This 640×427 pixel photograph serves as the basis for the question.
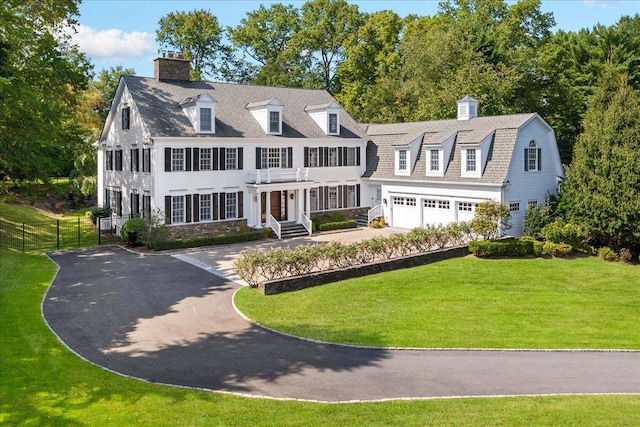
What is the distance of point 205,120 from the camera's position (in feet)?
101

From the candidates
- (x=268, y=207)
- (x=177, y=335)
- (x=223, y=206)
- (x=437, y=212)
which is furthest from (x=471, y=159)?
(x=177, y=335)

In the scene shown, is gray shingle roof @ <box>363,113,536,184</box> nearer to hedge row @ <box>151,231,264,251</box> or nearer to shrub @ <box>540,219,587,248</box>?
shrub @ <box>540,219,587,248</box>

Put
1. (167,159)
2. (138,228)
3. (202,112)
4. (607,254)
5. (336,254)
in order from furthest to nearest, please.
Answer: (202,112)
(167,159)
(138,228)
(607,254)
(336,254)

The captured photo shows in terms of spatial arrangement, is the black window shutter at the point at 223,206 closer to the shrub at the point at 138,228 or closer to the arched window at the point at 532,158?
the shrub at the point at 138,228

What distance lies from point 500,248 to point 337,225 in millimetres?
11294

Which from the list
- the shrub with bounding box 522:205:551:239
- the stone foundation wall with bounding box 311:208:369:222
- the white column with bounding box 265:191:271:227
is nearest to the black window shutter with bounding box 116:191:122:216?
the white column with bounding box 265:191:271:227

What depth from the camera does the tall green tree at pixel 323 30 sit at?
200 feet

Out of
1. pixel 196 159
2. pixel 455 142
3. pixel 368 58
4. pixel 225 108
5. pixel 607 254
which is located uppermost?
pixel 368 58

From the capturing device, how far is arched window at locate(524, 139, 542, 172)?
31000 millimetres

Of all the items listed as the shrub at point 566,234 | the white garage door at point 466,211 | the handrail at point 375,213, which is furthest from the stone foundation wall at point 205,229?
the shrub at point 566,234

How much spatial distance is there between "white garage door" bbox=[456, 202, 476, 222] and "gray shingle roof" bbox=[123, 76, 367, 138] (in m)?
9.81

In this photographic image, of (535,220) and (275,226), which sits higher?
(535,220)

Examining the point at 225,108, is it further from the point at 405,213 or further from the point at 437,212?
the point at 437,212

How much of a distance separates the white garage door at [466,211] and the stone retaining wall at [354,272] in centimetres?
420
